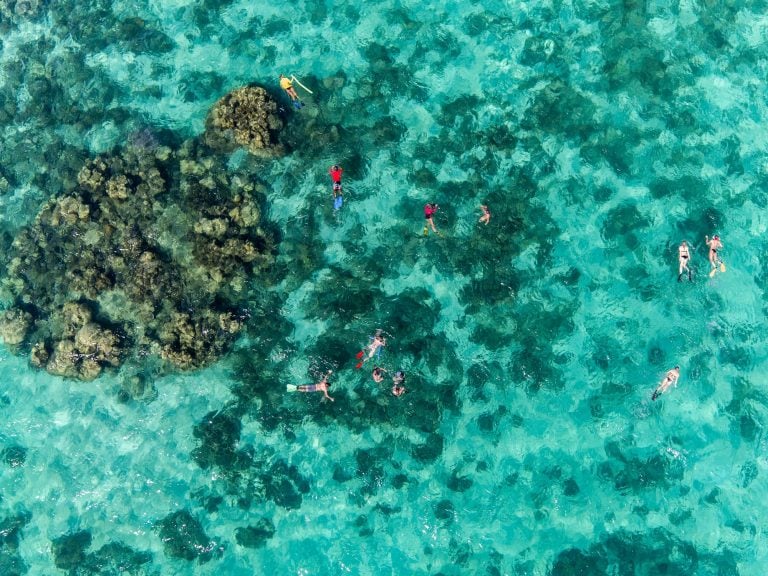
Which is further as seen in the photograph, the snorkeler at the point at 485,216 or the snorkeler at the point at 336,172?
Answer: the snorkeler at the point at 336,172

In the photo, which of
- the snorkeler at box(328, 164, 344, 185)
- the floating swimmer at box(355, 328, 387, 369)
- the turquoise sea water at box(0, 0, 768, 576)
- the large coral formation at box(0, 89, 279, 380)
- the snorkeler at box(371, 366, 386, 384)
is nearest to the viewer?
the turquoise sea water at box(0, 0, 768, 576)

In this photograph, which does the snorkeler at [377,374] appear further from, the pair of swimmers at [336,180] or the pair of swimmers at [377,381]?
the pair of swimmers at [336,180]

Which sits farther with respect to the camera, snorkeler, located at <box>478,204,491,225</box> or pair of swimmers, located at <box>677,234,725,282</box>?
snorkeler, located at <box>478,204,491,225</box>

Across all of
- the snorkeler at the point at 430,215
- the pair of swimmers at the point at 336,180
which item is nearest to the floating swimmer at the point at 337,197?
the pair of swimmers at the point at 336,180

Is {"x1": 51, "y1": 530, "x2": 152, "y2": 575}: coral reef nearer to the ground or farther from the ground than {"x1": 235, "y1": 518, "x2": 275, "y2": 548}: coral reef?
nearer to the ground

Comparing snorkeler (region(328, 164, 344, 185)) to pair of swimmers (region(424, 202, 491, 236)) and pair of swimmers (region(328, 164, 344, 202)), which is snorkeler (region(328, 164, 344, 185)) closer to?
pair of swimmers (region(328, 164, 344, 202))

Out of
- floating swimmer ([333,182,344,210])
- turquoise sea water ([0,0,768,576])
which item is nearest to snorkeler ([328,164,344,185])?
floating swimmer ([333,182,344,210])

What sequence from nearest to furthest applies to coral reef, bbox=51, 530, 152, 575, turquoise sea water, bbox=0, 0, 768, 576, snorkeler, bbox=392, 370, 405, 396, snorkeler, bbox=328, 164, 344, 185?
coral reef, bbox=51, 530, 152, 575 < turquoise sea water, bbox=0, 0, 768, 576 < snorkeler, bbox=392, 370, 405, 396 < snorkeler, bbox=328, 164, 344, 185

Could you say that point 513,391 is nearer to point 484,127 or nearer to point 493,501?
point 493,501
